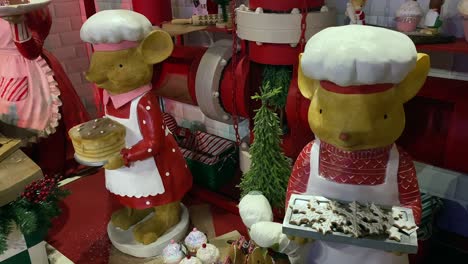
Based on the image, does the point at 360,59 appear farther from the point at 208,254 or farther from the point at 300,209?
the point at 208,254

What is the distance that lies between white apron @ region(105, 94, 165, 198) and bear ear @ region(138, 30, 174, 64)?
0.14m

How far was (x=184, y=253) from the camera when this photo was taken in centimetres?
150

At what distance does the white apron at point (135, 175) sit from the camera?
1530mm

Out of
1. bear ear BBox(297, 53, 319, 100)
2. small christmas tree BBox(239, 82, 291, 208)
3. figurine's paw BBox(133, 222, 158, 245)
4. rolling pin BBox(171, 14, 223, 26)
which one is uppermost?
rolling pin BBox(171, 14, 223, 26)

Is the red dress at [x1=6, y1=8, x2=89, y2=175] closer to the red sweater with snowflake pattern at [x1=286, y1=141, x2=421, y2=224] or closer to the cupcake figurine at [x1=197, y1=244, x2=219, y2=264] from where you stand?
the cupcake figurine at [x1=197, y1=244, x2=219, y2=264]

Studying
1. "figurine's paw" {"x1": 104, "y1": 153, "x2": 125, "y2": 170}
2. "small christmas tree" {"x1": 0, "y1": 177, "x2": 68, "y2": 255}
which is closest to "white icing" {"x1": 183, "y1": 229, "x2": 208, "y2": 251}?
"figurine's paw" {"x1": 104, "y1": 153, "x2": 125, "y2": 170}

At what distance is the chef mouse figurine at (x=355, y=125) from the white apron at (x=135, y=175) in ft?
1.55

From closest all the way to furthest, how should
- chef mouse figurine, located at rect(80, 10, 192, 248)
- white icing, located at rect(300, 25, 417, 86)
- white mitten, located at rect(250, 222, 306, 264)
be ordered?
white icing, located at rect(300, 25, 417, 86) → white mitten, located at rect(250, 222, 306, 264) → chef mouse figurine, located at rect(80, 10, 192, 248)

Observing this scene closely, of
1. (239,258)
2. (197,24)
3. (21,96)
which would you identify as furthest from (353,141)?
(21,96)

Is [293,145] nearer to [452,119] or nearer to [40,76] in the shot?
[452,119]

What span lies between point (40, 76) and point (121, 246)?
877mm

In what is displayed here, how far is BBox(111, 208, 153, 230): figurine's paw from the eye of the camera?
5.63 ft

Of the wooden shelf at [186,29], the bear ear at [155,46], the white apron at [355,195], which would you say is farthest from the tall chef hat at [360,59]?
the wooden shelf at [186,29]

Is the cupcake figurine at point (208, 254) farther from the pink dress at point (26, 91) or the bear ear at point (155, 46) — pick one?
the pink dress at point (26, 91)
